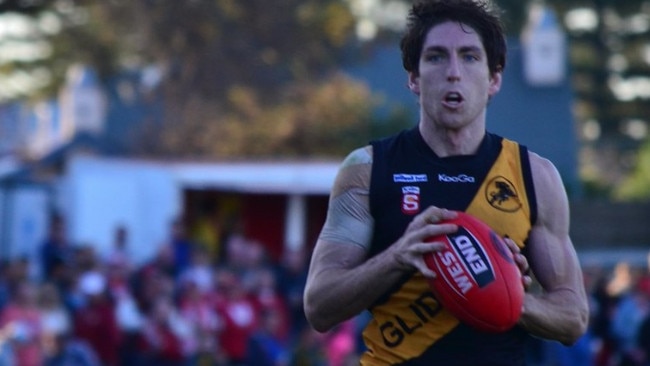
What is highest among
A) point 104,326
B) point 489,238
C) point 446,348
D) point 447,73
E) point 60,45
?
point 447,73

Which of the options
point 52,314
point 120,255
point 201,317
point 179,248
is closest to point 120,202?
point 179,248

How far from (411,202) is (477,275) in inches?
16.8

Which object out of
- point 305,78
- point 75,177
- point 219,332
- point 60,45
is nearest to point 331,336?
point 219,332

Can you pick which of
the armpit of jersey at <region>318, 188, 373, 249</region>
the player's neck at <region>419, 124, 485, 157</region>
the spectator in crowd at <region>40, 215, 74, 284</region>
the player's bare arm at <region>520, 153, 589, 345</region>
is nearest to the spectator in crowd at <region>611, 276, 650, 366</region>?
the spectator in crowd at <region>40, 215, 74, 284</region>

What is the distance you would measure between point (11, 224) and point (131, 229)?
1.90 metres

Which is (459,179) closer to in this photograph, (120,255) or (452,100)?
(452,100)

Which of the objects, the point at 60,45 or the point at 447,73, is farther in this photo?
the point at 60,45

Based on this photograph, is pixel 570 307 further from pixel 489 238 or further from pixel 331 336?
pixel 331 336

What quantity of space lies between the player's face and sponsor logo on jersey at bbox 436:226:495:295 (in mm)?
493

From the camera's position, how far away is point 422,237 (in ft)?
12.9

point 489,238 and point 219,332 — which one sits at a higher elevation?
point 489,238

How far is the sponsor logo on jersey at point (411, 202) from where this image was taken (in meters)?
4.21

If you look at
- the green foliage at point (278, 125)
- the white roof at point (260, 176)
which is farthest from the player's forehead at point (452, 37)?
the green foliage at point (278, 125)

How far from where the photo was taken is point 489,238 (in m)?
3.90
